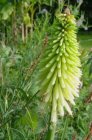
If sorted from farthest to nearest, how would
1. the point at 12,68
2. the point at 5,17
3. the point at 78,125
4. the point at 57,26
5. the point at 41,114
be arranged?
the point at 5,17 → the point at 12,68 → the point at 78,125 → the point at 41,114 → the point at 57,26

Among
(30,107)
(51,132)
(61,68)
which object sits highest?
(61,68)

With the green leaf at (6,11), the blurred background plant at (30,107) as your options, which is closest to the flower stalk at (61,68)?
the blurred background plant at (30,107)

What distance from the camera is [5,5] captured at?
6.86 metres

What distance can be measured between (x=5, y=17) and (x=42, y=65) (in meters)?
4.71

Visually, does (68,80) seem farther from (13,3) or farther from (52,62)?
(13,3)

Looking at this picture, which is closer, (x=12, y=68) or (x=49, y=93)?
(x=49, y=93)

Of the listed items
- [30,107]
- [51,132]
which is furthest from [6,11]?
[51,132]

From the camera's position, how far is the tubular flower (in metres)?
2.07

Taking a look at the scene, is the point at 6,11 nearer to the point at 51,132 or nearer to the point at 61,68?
the point at 61,68

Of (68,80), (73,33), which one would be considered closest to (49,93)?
(68,80)

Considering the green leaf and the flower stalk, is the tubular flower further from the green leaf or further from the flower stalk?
the green leaf

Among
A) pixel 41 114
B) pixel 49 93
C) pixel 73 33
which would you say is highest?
pixel 73 33

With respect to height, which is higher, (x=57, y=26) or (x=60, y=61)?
(x=57, y=26)

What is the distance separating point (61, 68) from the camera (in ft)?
7.08
